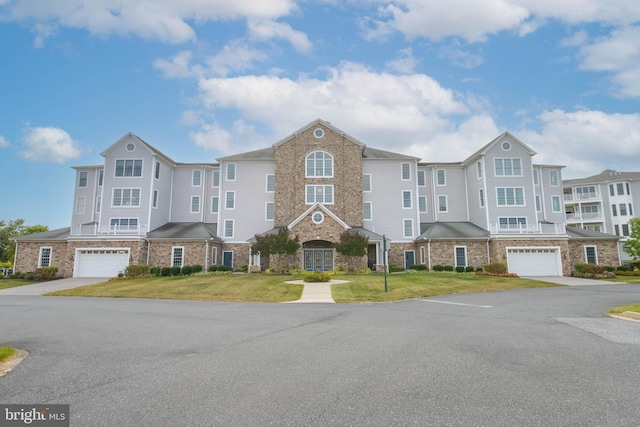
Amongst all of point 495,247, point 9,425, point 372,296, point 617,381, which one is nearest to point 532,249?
point 495,247

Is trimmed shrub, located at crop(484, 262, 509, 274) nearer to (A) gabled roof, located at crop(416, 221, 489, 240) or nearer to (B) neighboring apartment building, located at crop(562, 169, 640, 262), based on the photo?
(A) gabled roof, located at crop(416, 221, 489, 240)

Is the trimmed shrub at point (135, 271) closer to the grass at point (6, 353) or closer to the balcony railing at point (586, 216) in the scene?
the grass at point (6, 353)

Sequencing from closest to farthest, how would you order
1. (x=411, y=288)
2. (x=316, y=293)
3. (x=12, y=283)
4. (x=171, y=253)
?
(x=316, y=293)
(x=411, y=288)
(x=12, y=283)
(x=171, y=253)

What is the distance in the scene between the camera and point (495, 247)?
3347cm

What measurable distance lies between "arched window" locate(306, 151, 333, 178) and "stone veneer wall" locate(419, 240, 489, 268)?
38.5ft

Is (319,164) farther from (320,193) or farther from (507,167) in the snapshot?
(507,167)

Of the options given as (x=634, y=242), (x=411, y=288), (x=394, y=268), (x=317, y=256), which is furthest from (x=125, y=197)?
(x=634, y=242)

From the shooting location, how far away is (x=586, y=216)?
173 feet

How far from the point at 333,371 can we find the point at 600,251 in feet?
130

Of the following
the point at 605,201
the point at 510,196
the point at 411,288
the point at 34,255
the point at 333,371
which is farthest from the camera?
the point at 605,201

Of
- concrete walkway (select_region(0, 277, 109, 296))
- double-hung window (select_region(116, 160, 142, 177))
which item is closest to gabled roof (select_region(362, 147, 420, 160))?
double-hung window (select_region(116, 160, 142, 177))

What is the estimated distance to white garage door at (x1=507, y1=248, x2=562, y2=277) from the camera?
33062mm

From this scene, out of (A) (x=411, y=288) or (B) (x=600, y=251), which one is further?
(B) (x=600, y=251)

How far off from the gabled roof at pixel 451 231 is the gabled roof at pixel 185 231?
1958cm
